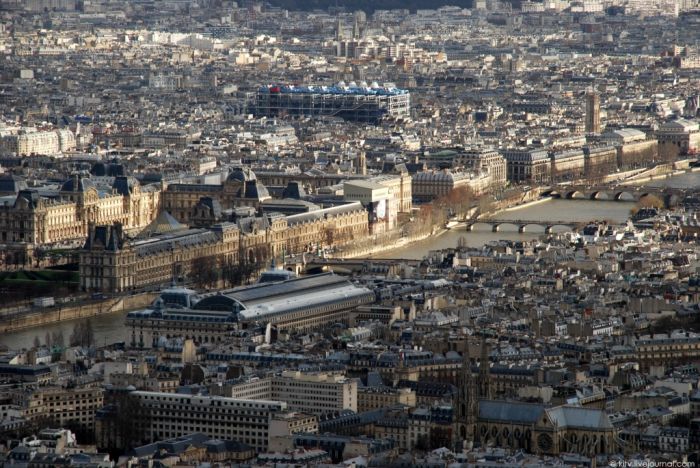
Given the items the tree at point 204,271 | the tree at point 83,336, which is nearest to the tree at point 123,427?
the tree at point 83,336

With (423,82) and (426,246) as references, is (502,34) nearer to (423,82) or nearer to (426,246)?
(423,82)

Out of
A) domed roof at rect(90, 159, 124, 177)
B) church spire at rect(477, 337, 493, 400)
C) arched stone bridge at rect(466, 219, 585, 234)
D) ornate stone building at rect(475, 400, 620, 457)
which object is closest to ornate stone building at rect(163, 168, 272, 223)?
domed roof at rect(90, 159, 124, 177)

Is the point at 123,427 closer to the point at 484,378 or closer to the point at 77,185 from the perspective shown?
the point at 484,378

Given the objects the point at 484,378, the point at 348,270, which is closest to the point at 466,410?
the point at 484,378

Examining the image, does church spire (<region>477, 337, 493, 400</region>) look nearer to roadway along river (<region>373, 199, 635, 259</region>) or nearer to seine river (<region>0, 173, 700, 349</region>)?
seine river (<region>0, 173, 700, 349</region>)

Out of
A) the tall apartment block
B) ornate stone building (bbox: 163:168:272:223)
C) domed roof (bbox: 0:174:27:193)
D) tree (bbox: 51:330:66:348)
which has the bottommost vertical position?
the tall apartment block

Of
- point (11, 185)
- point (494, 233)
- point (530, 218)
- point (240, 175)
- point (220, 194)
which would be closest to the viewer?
point (494, 233)

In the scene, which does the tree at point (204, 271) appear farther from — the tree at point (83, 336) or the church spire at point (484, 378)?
the church spire at point (484, 378)
